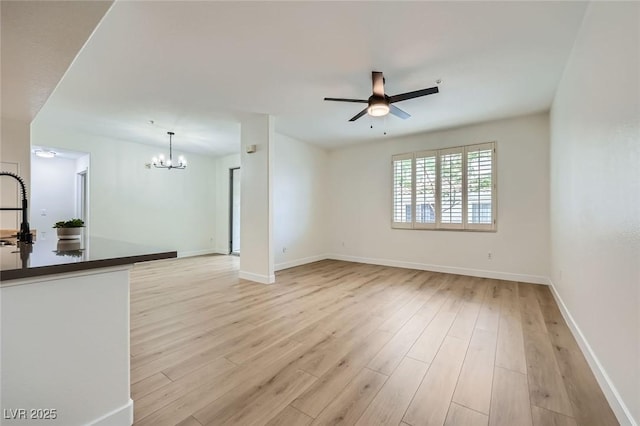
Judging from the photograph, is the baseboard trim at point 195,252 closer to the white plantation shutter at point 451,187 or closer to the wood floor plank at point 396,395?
the white plantation shutter at point 451,187

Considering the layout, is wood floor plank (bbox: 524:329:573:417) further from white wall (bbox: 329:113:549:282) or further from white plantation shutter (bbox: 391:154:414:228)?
white plantation shutter (bbox: 391:154:414:228)

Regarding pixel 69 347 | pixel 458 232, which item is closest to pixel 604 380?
pixel 69 347

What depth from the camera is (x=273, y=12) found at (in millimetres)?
2021

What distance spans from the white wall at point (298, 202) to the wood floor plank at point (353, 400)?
144 inches

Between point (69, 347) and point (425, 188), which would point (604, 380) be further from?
point (425, 188)

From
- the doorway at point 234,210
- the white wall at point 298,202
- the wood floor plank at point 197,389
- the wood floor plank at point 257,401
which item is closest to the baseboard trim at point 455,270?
the white wall at point 298,202

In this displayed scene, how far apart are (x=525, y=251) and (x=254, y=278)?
4.50 metres

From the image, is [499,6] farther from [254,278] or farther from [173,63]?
[254,278]

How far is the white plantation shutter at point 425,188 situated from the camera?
5062 millimetres

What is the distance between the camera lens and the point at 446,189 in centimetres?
491

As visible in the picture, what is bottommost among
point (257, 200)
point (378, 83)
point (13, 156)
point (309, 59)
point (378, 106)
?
point (257, 200)

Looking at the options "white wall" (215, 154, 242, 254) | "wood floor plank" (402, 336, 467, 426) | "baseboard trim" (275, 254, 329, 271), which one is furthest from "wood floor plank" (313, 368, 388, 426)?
"white wall" (215, 154, 242, 254)

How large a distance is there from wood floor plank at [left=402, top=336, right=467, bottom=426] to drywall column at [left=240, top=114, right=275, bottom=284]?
9.24 ft

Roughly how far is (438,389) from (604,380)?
3.47ft
